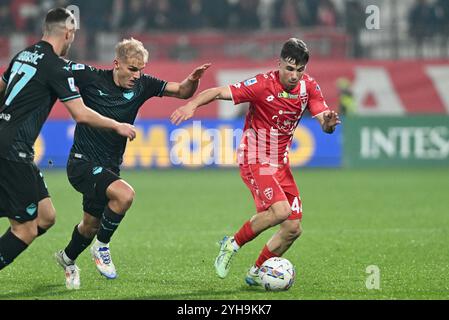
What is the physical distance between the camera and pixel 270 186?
8289mm

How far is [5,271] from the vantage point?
8.96 meters

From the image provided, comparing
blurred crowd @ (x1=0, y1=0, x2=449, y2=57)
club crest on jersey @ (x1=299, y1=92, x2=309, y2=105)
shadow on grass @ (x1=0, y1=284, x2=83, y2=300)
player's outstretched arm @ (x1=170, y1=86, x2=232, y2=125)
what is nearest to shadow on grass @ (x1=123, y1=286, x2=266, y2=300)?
shadow on grass @ (x1=0, y1=284, x2=83, y2=300)

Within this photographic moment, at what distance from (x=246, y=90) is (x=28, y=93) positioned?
1979mm

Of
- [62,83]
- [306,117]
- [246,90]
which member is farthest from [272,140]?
[306,117]

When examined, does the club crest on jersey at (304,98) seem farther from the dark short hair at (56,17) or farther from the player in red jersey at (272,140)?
the dark short hair at (56,17)

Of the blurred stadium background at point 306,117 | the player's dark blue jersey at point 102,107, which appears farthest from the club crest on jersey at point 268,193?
the blurred stadium background at point 306,117

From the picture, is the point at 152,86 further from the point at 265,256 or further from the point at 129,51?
the point at 265,256

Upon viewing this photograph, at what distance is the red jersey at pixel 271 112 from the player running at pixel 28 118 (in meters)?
1.50

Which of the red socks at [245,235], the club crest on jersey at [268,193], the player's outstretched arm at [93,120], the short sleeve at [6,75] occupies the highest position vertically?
the short sleeve at [6,75]

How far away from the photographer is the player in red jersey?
8211mm

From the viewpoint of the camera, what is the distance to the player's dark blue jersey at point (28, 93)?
7319mm

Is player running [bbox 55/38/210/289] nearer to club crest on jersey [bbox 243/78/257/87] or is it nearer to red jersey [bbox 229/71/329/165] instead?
club crest on jersey [bbox 243/78/257/87]

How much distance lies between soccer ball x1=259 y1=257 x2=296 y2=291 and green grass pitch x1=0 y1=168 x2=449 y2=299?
0.11 metres
